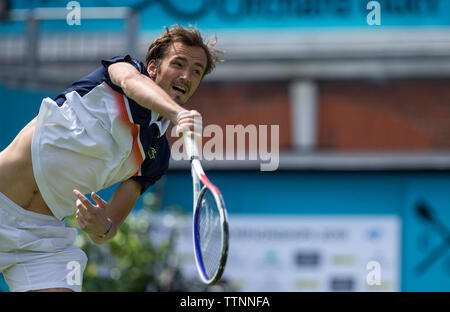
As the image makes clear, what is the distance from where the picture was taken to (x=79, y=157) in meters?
4.34

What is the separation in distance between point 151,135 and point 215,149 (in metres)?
6.72

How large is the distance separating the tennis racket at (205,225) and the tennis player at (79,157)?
426mm

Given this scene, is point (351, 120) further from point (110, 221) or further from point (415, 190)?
point (110, 221)

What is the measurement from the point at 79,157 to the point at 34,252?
0.58 metres

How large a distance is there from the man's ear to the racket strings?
0.76 meters

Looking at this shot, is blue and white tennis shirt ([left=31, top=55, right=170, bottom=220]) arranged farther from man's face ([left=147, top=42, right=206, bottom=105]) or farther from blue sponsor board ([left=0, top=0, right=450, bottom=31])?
blue sponsor board ([left=0, top=0, right=450, bottom=31])

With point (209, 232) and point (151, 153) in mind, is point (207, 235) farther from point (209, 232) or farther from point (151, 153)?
point (151, 153)

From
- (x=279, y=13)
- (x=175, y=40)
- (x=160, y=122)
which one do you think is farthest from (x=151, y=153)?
(x=279, y=13)

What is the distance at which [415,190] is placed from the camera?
33.7ft

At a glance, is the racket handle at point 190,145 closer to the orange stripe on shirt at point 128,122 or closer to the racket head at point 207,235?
the racket head at point 207,235

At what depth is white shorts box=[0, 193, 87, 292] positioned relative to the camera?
4465 mm

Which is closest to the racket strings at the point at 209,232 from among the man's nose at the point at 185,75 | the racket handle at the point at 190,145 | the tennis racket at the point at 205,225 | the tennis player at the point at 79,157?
the tennis racket at the point at 205,225

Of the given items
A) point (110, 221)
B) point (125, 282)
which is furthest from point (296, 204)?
point (110, 221)

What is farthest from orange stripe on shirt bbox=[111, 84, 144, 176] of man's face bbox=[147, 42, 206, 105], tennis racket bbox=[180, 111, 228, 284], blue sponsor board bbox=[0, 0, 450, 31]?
blue sponsor board bbox=[0, 0, 450, 31]
